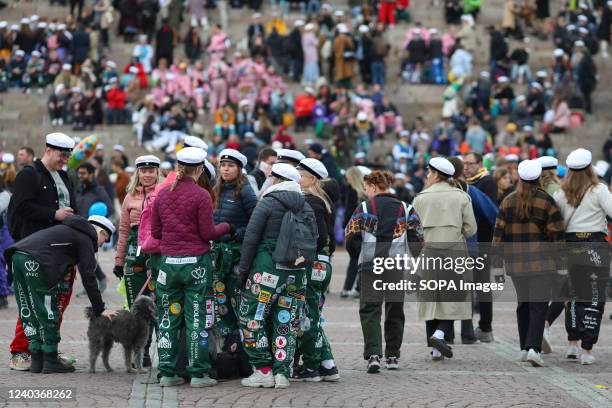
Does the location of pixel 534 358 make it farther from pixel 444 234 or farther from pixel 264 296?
pixel 264 296

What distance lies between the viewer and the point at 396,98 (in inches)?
1344

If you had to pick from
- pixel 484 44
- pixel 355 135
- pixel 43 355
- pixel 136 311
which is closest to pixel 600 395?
Answer: pixel 136 311

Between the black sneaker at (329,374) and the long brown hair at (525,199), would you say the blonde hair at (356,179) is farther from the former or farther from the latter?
the black sneaker at (329,374)

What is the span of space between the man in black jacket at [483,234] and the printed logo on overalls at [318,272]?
2.74 meters

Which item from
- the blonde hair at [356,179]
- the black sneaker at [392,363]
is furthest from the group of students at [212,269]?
the blonde hair at [356,179]

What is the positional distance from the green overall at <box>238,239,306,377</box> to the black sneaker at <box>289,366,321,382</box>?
15.7 inches

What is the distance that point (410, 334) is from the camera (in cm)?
1437

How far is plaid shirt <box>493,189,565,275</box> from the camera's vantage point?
12.2 metres

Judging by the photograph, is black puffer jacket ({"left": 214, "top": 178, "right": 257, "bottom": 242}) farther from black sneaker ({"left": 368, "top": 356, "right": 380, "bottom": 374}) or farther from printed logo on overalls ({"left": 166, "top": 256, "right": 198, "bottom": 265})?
black sneaker ({"left": 368, "top": 356, "right": 380, "bottom": 374})

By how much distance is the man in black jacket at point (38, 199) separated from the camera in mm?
11219

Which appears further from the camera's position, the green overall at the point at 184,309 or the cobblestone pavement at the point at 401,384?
the green overall at the point at 184,309

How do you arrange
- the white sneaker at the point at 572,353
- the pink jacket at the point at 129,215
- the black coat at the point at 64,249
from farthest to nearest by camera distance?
the white sneaker at the point at 572,353
the pink jacket at the point at 129,215
the black coat at the point at 64,249

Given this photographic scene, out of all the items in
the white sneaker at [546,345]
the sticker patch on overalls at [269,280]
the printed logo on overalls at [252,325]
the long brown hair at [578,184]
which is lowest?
the white sneaker at [546,345]

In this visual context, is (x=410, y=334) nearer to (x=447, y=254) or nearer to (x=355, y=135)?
(x=447, y=254)
